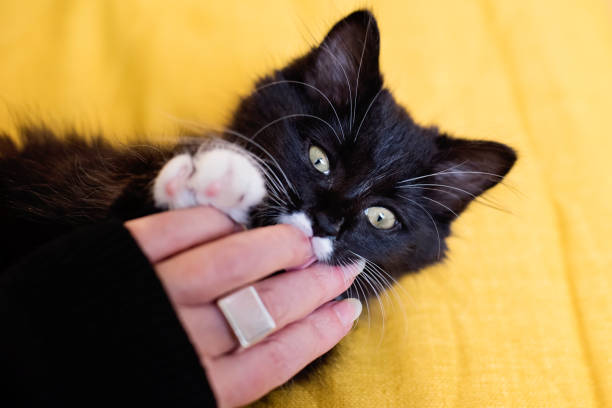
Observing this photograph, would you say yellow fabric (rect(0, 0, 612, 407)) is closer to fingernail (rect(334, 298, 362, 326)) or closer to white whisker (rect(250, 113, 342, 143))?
fingernail (rect(334, 298, 362, 326))

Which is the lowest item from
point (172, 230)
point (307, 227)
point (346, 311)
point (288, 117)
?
point (346, 311)

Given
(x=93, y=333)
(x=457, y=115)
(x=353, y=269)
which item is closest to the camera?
(x=93, y=333)

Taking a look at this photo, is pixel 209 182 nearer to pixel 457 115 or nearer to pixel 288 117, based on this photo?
pixel 288 117


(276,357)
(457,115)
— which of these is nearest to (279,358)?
(276,357)

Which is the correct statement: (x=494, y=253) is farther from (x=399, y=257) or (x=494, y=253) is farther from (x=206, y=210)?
(x=206, y=210)

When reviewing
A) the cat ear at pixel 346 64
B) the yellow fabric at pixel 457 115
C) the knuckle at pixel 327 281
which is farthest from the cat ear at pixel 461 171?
the knuckle at pixel 327 281

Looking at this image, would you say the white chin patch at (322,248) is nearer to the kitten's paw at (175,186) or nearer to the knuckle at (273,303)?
the knuckle at (273,303)

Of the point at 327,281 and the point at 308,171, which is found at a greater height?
the point at 308,171
